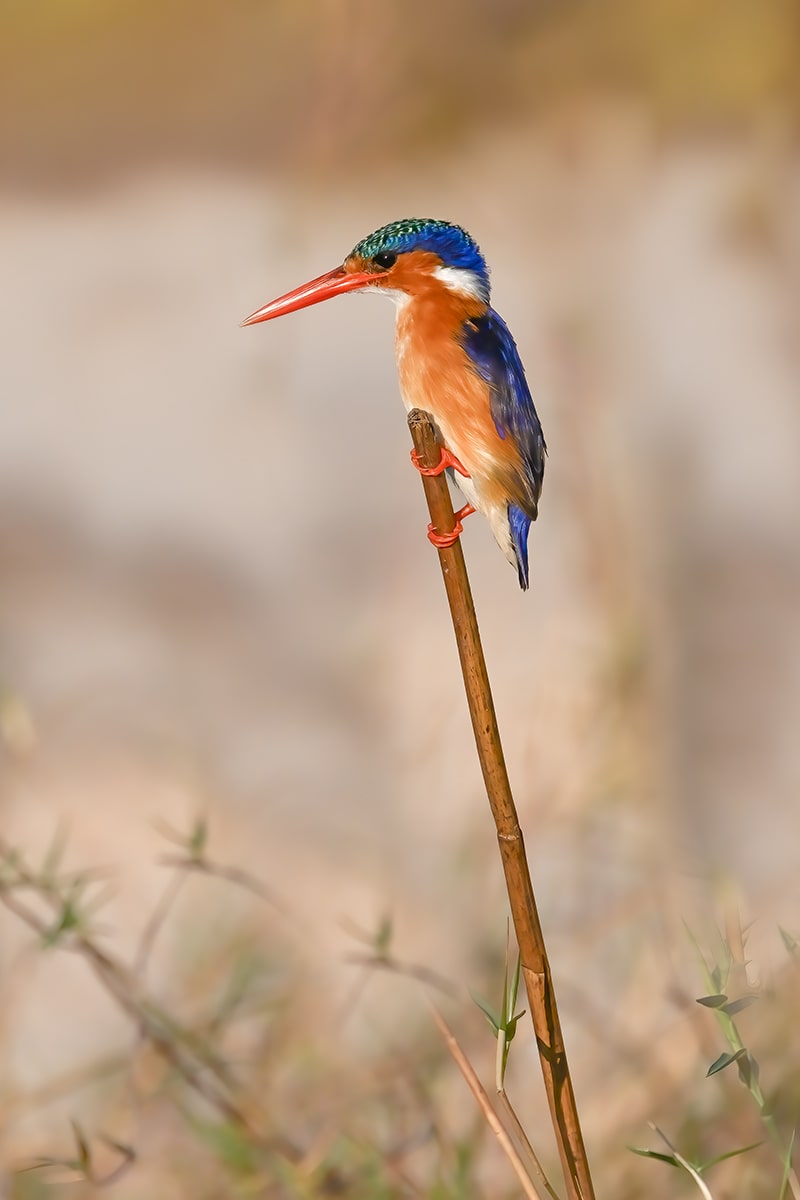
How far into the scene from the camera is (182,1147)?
1.14 meters

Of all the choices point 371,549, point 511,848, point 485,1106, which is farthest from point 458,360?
point 371,549

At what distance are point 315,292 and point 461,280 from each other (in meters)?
0.10

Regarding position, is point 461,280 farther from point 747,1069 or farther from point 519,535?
point 747,1069

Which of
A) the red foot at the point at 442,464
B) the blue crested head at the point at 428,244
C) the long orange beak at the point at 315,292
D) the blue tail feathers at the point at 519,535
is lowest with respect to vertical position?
the blue tail feathers at the point at 519,535

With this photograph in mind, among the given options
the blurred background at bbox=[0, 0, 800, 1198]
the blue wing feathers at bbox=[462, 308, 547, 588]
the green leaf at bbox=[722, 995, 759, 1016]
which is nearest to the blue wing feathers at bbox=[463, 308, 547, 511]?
the blue wing feathers at bbox=[462, 308, 547, 588]

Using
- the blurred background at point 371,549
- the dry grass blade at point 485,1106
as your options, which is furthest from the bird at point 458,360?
the blurred background at point 371,549

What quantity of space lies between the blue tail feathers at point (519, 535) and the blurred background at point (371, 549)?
0.57m

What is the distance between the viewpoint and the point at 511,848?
49 cm

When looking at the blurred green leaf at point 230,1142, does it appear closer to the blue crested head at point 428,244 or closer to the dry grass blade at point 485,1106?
the dry grass blade at point 485,1106

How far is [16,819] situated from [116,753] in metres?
0.12

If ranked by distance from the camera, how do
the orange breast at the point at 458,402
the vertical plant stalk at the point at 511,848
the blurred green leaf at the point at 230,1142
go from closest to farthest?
1. the vertical plant stalk at the point at 511,848
2. the orange breast at the point at 458,402
3. the blurred green leaf at the point at 230,1142

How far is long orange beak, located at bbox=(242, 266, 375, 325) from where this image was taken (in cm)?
65

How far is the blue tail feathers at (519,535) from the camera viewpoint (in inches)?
25.9

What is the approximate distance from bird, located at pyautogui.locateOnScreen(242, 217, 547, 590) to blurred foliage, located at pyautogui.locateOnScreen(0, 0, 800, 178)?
603 millimetres
